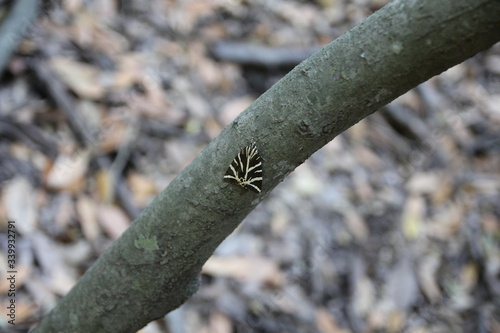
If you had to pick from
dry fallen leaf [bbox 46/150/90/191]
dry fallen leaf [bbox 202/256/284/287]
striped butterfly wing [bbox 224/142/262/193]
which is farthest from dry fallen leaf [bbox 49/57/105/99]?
striped butterfly wing [bbox 224/142/262/193]

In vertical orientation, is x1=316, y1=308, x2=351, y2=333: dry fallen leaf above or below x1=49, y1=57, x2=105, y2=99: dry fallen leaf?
below

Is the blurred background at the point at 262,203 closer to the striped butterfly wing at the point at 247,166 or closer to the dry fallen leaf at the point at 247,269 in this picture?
the dry fallen leaf at the point at 247,269

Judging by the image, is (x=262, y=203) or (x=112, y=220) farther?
(x=262, y=203)

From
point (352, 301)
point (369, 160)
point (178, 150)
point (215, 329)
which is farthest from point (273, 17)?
point (215, 329)

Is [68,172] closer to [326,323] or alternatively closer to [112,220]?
[112,220]

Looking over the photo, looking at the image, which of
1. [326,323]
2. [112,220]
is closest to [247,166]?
[112,220]

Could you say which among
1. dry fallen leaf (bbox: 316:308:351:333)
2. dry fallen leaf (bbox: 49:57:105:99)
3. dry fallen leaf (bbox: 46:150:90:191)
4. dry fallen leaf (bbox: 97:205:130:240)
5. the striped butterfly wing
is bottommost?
the striped butterfly wing

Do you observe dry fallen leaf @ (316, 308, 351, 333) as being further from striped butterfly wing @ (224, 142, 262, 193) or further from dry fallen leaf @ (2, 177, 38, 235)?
striped butterfly wing @ (224, 142, 262, 193)
